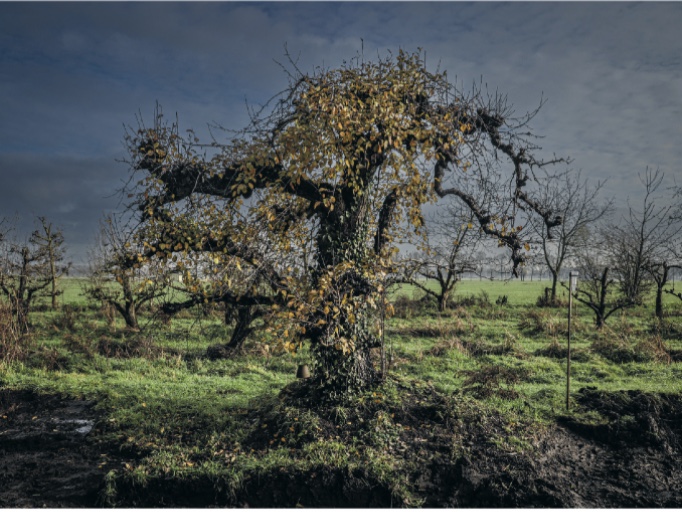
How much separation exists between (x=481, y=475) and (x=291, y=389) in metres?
4.07

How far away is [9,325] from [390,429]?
11115 mm

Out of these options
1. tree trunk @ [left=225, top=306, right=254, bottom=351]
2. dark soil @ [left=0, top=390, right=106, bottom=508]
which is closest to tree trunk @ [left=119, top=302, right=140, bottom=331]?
tree trunk @ [left=225, top=306, right=254, bottom=351]

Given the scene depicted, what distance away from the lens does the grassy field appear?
7.44m

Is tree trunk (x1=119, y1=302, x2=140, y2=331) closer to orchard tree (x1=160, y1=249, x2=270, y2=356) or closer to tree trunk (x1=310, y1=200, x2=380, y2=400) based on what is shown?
orchard tree (x1=160, y1=249, x2=270, y2=356)

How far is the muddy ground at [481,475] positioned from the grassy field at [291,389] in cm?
20

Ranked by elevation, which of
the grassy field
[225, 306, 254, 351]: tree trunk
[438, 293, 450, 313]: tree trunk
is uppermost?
[438, 293, 450, 313]: tree trunk

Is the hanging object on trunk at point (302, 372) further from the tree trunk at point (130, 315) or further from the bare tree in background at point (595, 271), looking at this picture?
the bare tree in background at point (595, 271)

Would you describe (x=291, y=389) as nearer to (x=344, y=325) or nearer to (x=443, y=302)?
(x=344, y=325)

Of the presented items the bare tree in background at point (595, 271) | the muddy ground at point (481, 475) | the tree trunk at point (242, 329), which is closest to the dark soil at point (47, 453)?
the muddy ground at point (481, 475)

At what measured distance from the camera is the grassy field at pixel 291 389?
7441 mm

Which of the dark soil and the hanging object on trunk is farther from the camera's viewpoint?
the hanging object on trunk

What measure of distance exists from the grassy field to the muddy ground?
0.20 m

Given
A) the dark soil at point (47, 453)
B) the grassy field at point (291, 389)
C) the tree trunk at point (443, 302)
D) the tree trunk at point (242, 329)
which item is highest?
the tree trunk at point (443, 302)

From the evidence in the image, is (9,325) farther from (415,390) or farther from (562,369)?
(562,369)
